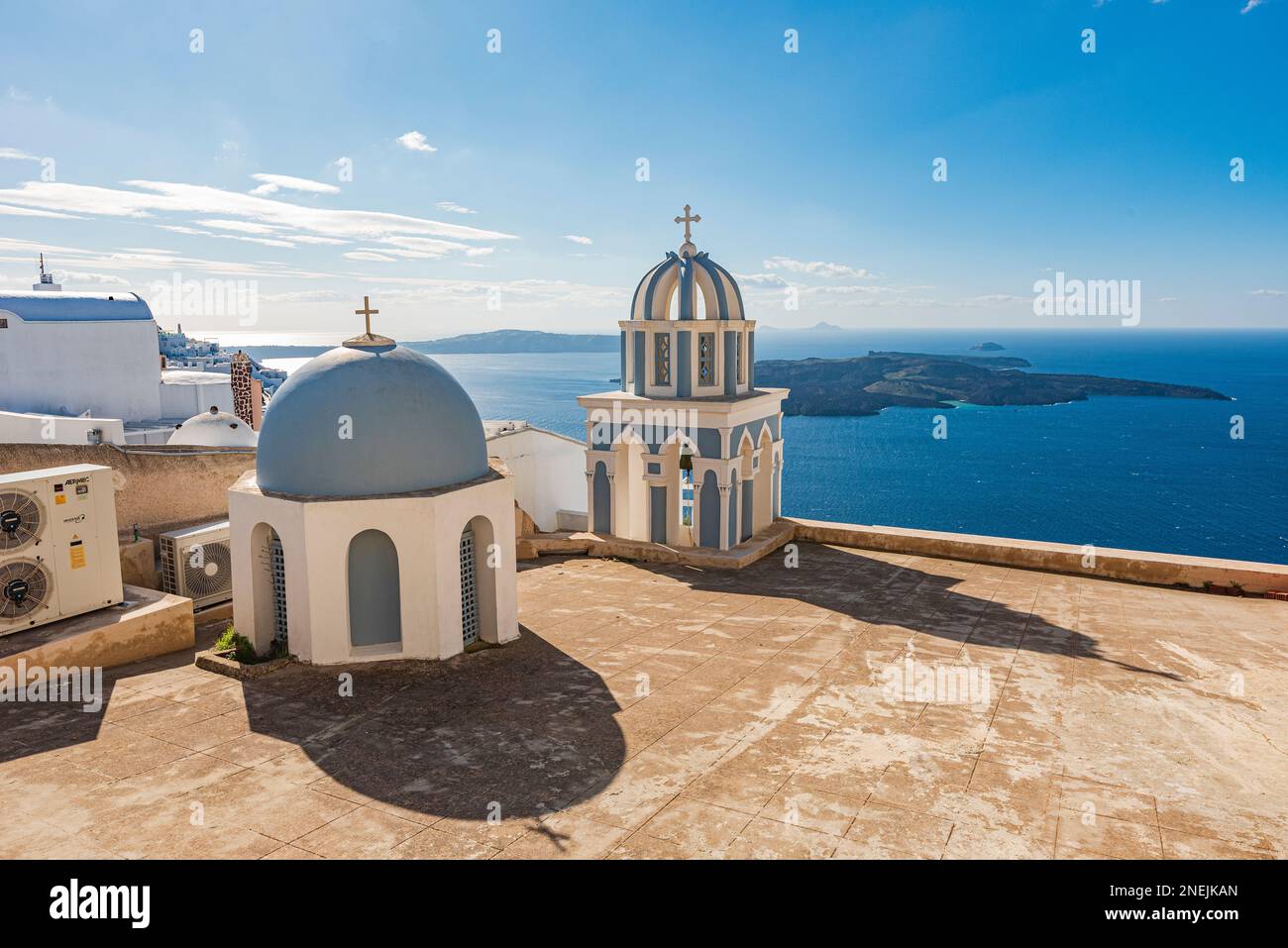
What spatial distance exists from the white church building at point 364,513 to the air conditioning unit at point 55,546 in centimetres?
211

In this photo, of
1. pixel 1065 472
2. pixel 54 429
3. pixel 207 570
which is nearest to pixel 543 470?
pixel 54 429

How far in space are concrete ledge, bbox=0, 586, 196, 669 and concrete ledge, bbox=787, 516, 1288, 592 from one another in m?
12.4

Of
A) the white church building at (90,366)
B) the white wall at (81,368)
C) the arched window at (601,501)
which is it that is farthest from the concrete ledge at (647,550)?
the white wall at (81,368)

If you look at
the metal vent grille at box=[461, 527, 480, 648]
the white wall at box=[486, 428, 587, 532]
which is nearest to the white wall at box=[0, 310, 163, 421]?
the white wall at box=[486, 428, 587, 532]

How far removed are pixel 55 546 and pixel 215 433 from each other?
34.5 ft

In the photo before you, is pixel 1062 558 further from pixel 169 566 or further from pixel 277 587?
pixel 169 566

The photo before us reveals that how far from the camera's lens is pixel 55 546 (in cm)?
1092

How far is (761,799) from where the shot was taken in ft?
23.8

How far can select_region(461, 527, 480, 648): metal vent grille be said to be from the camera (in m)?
11.2

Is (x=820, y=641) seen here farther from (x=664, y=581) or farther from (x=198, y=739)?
(x=198, y=739)

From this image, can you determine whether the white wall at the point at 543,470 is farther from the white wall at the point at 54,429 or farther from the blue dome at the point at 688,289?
the white wall at the point at 54,429

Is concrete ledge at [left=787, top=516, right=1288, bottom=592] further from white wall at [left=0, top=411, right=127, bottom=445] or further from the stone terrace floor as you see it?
white wall at [left=0, top=411, right=127, bottom=445]

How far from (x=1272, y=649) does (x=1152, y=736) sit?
4.34 m

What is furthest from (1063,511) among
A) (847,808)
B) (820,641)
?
(847,808)
